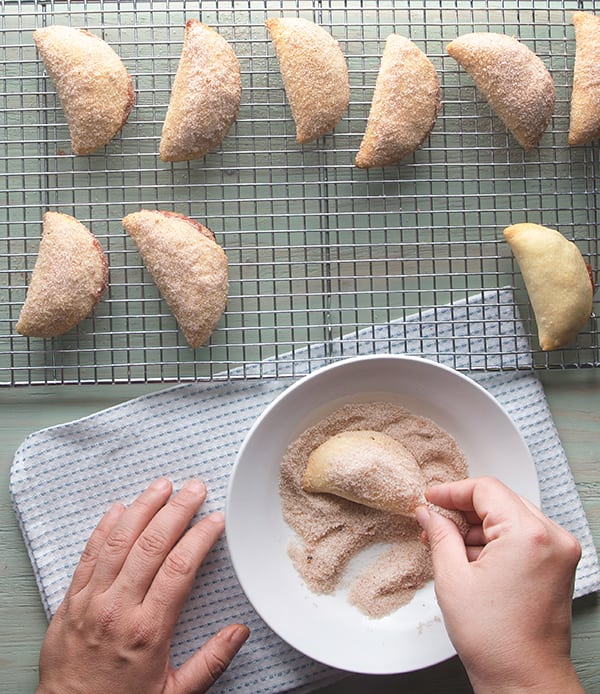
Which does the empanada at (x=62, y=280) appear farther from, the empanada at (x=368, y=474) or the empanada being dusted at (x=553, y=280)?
the empanada being dusted at (x=553, y=280)

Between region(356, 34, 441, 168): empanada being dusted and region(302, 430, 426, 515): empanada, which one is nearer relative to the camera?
region(302, 430, 426, 515): empanada

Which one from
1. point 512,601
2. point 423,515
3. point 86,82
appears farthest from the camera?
point 86,82

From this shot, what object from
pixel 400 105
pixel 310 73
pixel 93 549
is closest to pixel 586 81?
pixel 400 105

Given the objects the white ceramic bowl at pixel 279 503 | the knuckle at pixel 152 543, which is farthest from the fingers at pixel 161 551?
the white ceramic bowl at pixel 279 503

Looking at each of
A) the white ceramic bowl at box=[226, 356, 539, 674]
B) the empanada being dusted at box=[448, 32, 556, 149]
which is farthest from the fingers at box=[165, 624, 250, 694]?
the empanada being dusted at box=[448, 32, 556, 149]

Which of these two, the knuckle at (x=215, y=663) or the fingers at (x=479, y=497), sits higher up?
the fingers at (x=479, y=497)

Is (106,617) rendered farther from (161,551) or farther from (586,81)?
(586,81)

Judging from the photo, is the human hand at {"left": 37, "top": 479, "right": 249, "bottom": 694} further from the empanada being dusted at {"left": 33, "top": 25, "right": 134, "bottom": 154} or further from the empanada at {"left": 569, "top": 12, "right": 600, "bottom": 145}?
the empanada at {"left": 569, "top": 12, "right": 600, "bottom": 145}
